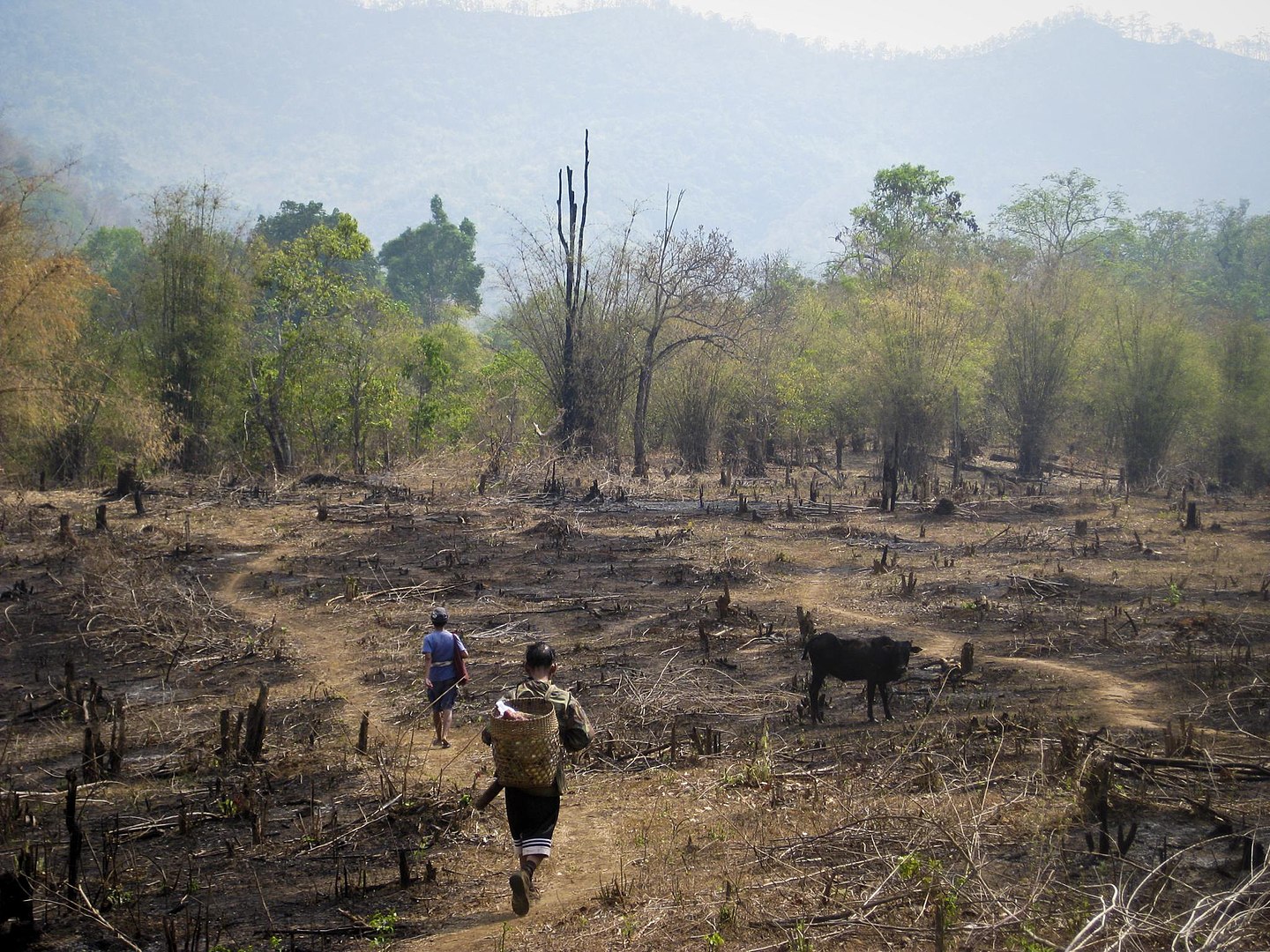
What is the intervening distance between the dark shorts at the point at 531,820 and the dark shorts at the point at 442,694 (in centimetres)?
281

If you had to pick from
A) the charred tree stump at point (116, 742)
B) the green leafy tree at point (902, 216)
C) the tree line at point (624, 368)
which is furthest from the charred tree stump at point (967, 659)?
the green leafy tree at point (902, 216)

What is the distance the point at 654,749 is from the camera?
778 cm

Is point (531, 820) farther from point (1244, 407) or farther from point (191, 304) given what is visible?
point (1244, 407)

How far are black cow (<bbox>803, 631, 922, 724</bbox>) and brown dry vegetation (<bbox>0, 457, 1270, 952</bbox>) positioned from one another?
331 millimetres

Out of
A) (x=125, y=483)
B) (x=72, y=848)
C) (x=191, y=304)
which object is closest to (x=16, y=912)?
(x=72, y=848)

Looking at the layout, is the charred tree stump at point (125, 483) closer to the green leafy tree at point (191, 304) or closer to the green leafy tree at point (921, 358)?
the green leafy tree at point (191, 304)

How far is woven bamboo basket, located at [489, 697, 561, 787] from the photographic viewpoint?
5207mm

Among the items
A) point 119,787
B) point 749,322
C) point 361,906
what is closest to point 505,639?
point 119,787

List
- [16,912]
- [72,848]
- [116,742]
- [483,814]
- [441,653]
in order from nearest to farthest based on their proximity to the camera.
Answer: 1. [16,912]
2. [72,848]
3. [483,814]
4. [116,742]
5. [441,653]

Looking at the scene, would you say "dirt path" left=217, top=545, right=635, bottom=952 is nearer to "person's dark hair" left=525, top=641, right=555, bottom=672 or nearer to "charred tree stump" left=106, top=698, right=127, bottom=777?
"person's dark hair" left=525, top=641, right=555, bottom=672

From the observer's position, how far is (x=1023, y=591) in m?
13.6

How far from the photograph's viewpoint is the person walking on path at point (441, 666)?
811 centimetres

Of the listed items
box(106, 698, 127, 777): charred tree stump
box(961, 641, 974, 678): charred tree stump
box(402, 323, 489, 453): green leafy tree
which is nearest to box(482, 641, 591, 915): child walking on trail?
box(106, 698, 127, 777): charred tree stump

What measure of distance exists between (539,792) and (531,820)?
173 mm
